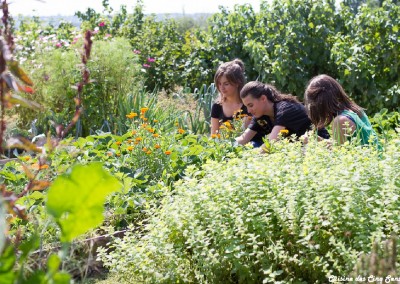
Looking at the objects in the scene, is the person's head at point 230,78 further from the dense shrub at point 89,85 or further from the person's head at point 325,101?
the dense shrub at point 89,85

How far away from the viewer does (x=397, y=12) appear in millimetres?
7961

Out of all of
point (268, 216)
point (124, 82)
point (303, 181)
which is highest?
point (303, 181)

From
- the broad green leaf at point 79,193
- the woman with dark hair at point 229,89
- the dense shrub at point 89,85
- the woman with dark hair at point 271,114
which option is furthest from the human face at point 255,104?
the broad green leaf at point 79,193

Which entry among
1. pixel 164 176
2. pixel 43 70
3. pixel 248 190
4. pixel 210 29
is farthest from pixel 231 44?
pixel 248 190

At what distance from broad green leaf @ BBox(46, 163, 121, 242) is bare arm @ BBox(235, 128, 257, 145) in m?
4.21

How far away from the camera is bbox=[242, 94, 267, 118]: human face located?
5715 millimetres

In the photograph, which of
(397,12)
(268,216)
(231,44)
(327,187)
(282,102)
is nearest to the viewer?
(327,187)

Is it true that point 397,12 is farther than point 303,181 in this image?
Yes

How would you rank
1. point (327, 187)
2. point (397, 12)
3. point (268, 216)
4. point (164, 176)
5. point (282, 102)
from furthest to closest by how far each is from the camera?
point (397, 12) < point (282, 102) < point (164, 176) < point (268, 216) < point (327, 187)

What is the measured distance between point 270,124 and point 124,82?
2988 millimetres

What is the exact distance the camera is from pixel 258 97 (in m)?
5.72

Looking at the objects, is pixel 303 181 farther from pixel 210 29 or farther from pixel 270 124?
pixel 210 29

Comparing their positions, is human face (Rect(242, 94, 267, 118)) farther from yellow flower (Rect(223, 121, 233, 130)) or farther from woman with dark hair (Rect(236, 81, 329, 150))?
yellow flower (Rect(223, 121, 233, 130))

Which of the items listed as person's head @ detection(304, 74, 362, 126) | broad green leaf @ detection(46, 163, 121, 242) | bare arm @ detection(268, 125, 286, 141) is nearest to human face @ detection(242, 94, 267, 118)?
bare arm @ detection(268, 125, 286, 141)
